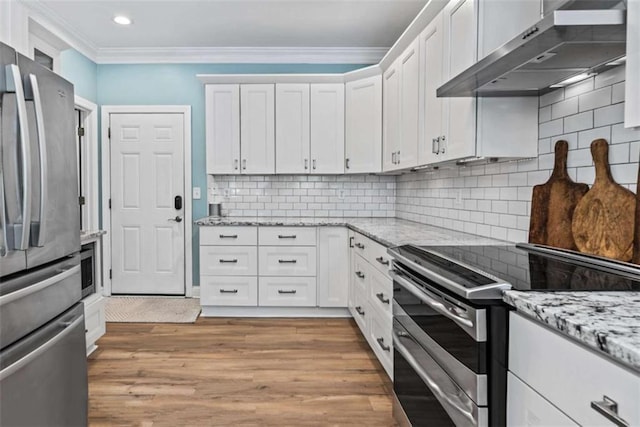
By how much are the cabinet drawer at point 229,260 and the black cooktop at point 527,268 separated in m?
2.14

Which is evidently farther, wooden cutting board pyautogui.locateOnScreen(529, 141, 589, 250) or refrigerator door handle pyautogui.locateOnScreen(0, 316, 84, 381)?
wooden cutting board pyautogui.locateOnScreen(529, 141, 589, 250)

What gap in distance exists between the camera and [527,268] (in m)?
1.47

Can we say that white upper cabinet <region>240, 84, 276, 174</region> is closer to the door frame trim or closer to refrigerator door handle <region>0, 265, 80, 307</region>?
the door frame trim

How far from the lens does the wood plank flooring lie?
222 cm

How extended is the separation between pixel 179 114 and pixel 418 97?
2.82 meters

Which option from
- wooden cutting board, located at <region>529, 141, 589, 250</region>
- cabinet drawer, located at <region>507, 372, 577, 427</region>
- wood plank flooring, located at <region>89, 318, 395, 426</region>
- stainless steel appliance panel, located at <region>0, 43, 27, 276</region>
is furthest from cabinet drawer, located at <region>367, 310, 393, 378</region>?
stainless steel appliance panel, located at <region>0, 43, 27, 276</region>

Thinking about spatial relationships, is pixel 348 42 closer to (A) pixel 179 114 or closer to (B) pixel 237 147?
(B) pixel 237 147

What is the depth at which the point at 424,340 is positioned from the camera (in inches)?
62.6

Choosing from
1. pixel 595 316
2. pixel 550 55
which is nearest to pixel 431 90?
pixel 550 55

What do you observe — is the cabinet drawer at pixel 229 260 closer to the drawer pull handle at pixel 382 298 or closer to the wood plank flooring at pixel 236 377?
the wood plank flooring at pixel 236 377

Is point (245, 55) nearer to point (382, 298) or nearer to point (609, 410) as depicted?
point (382, 298)

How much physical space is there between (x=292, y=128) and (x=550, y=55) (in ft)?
9.82

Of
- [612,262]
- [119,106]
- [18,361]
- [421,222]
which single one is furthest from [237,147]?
[612,262]

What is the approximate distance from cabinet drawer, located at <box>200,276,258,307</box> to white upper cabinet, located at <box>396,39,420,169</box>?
179 cm
